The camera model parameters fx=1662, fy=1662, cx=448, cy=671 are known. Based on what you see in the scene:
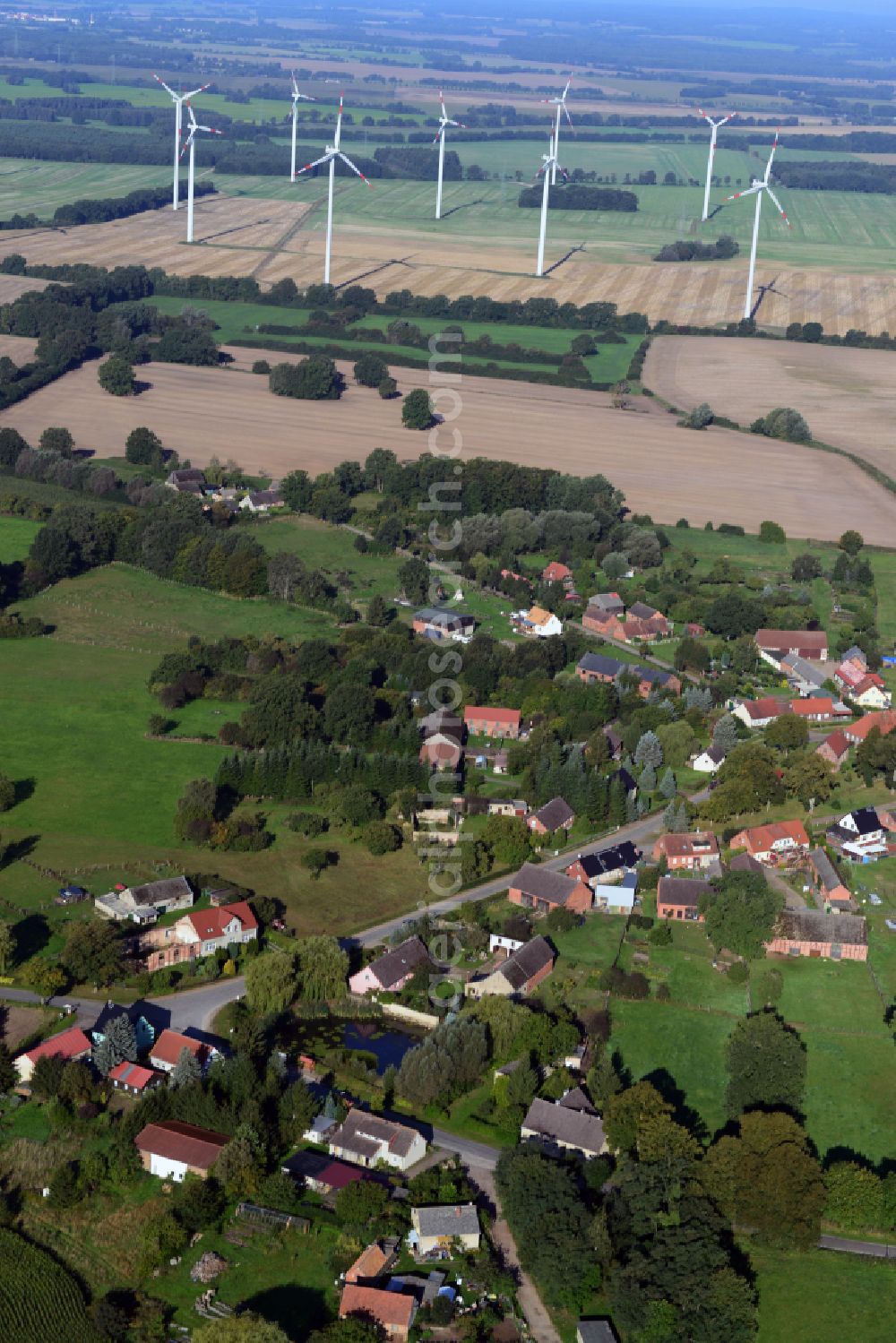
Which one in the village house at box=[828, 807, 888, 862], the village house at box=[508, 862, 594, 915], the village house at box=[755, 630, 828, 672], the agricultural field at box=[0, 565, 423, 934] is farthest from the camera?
the village house at box=[755, 630, 828, 672]

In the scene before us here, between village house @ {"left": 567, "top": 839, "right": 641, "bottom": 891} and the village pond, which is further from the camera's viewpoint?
village house @ {"left": 567, "top": 839, "right": 641, "bottom": 891}

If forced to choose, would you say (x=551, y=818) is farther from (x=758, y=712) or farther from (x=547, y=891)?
(x=758, y=712)

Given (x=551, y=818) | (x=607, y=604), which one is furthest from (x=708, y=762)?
(x=607, y=604)

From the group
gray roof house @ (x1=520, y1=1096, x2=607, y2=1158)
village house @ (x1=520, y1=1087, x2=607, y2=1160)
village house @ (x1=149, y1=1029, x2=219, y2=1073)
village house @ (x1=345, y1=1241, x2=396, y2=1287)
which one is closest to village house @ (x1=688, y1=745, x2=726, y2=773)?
village house @ (x1=520, y1=1087, x2=607, y2=1160)

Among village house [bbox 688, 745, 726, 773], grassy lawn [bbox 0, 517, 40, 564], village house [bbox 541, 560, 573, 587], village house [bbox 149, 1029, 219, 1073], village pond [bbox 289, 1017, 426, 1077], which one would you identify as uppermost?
village house [bbox 541, 560, 573, 587]

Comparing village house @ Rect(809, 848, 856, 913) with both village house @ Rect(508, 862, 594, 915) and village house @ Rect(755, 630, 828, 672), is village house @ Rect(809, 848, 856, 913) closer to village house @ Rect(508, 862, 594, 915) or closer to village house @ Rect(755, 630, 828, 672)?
village house @ Rect(508, 862, 594, 915)

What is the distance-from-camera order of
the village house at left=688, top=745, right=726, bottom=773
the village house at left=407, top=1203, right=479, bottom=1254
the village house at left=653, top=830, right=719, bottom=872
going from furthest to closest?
the village house at left=688, top=745, right=726, bottom=773 < the village house at left=653, top=830, right=719, bottom=872 < the village house at left=407, top=1203, right=479, bottom=1254

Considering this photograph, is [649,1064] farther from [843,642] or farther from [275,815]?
[843,642]
